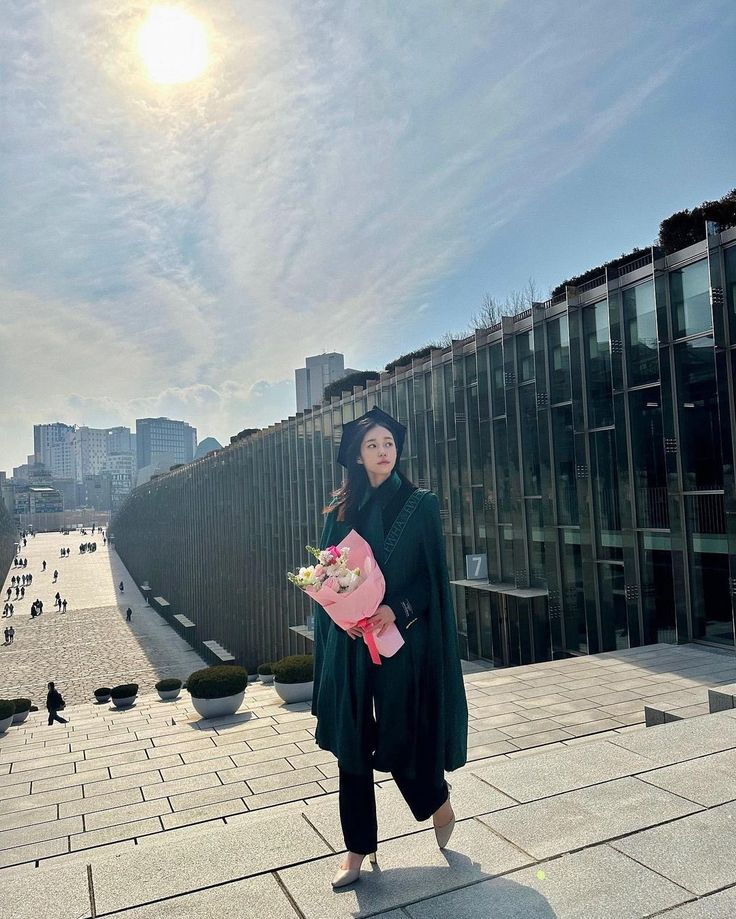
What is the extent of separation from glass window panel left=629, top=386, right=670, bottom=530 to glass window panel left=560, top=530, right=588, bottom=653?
2625 millimetres

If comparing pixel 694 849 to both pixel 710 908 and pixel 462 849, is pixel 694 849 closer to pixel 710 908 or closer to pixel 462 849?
pixel 710 908

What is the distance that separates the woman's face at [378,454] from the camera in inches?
178

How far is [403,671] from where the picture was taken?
422cm

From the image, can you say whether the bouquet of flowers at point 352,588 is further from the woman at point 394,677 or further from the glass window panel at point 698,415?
the glass window panel at point 698,415

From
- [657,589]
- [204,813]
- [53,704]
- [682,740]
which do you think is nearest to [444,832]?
[682,740]

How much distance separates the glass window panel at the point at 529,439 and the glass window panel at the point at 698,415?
533cm

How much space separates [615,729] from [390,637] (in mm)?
6342

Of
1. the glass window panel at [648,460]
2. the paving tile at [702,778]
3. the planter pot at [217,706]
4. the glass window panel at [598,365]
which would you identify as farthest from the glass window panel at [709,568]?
the planter pot at [217,706]

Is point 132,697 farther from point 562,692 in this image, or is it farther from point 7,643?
point 7,643

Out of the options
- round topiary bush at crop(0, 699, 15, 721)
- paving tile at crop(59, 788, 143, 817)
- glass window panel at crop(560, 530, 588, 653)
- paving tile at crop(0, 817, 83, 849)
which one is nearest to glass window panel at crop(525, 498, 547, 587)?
glass window panel at crop(560, 530, 588, 653)

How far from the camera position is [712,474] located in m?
14.7

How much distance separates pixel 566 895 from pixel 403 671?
56.5 inches

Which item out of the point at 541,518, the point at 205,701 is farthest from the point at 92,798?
the point at 541,518

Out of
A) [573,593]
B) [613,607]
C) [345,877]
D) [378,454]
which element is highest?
[378,454]
